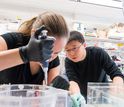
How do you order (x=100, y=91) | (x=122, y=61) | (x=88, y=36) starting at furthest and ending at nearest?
(x=122, y=61) → (x=88, y=36) → (x=100, y=91)

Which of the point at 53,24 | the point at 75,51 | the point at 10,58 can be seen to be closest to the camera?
the point at 10,58

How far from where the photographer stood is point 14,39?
121 centimetres

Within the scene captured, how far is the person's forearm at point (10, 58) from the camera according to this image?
947mm

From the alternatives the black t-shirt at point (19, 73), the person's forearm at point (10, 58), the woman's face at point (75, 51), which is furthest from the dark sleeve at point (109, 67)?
the person's forearm at point (10, 58)

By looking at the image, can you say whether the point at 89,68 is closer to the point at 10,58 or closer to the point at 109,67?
the point at 109,67

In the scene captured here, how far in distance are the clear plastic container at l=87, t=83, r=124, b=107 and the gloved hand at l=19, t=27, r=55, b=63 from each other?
1.61 feet

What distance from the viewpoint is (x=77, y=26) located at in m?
2.96

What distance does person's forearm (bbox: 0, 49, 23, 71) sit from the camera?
95 cm

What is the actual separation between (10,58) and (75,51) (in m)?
0.95

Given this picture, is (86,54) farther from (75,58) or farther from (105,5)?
(105,5)

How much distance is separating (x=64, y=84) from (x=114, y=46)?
8.34ft

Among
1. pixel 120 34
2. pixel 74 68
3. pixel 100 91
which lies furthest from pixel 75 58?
pixel 120 34

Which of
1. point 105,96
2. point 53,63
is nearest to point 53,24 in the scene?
point 53,63

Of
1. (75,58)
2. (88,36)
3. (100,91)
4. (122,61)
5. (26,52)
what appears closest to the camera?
(26,52)
